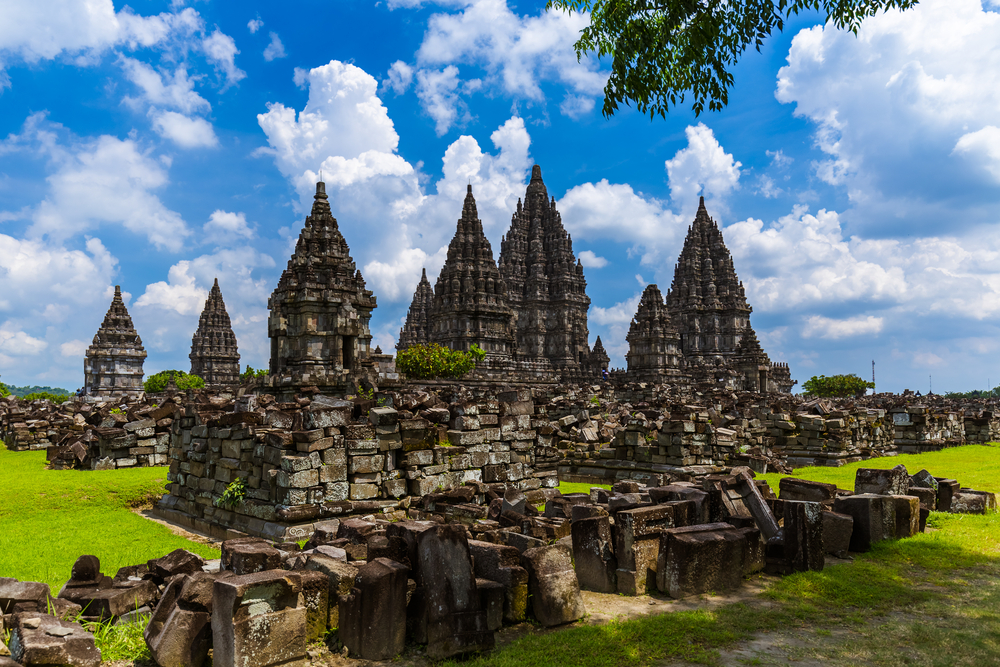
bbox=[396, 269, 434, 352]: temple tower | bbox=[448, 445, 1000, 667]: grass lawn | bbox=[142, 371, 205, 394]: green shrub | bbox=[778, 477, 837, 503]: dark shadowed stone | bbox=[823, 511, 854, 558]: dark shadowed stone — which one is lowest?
bbox=[448, 445, 1000, 667]: grass lawn

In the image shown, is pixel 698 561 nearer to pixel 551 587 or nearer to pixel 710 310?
pixel 551 587

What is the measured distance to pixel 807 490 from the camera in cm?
854

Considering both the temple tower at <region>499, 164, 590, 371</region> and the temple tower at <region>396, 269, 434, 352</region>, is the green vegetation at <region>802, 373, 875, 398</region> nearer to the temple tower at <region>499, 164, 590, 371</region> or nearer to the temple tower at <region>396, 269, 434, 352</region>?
the temple tower at <region>499, 164, 590, 371</region>

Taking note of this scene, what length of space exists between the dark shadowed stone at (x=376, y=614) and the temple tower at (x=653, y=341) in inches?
1453

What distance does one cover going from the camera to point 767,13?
7.39 meters

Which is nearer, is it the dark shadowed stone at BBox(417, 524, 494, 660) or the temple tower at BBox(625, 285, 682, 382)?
the dark shadowed stone at BBox(417, 524, 494, 660)

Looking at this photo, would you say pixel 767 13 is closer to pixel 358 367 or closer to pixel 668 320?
pixel 358 367

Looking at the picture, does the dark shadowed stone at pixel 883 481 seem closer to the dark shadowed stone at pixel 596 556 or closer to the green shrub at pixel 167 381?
the dark shadowed stone at pixel 596 556

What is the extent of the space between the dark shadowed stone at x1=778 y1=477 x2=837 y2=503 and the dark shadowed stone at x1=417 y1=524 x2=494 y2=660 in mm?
5580

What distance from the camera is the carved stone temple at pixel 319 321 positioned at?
2191cm

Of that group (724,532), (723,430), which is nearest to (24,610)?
(724,532)

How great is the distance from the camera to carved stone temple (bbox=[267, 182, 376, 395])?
21906mm

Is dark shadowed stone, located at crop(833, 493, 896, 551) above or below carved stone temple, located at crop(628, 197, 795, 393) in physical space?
below

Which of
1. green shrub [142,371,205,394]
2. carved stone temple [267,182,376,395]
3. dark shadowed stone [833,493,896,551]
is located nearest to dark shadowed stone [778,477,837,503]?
dark shadowed stone [833,493,896,551]
